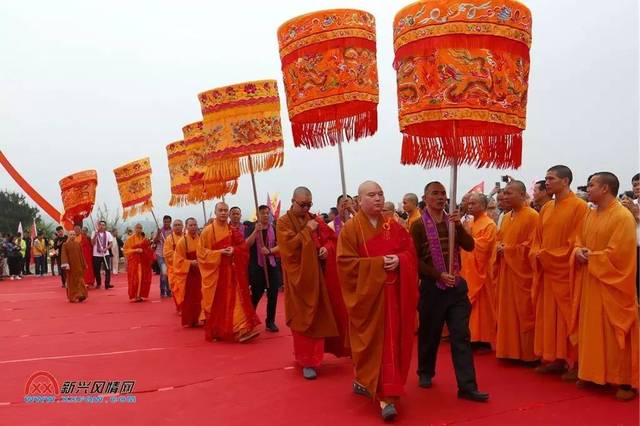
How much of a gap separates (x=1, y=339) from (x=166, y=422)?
16.4ft

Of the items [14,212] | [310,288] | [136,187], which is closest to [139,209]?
[136,187]

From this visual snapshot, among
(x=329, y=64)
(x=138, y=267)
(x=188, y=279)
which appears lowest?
(x=138, y=267)

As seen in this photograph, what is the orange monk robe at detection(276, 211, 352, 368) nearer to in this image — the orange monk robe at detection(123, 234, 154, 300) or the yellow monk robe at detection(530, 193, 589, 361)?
the yellow monk robe at detection(530, 193, 589, 361)

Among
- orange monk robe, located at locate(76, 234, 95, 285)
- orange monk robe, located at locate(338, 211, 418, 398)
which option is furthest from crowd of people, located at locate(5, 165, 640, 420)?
orange monk robe, located at locate(76, 234, 95, 285)

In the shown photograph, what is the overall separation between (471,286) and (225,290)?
297 centimetres

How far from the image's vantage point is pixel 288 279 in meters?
5.54

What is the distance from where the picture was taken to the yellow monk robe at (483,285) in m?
5.96

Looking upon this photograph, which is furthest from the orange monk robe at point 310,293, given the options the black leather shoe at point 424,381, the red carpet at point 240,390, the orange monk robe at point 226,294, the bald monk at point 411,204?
the bald monk at point 411,204

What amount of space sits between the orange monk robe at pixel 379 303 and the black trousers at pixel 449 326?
44 centimetres

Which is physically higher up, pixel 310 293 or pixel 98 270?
pixel 310 293

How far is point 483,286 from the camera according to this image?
6055mm

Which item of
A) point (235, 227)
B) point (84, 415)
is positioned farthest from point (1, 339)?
point (84, 415)

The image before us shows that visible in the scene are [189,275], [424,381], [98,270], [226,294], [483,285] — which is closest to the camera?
[424,381]

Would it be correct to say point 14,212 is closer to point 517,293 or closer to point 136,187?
point 136,187
